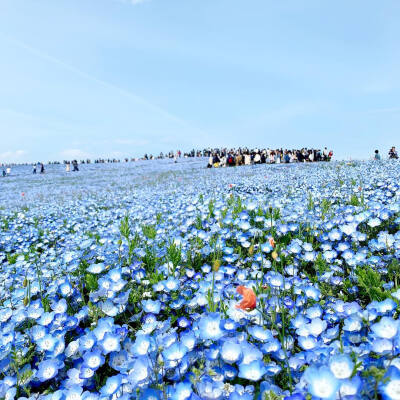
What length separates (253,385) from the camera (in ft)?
4.61

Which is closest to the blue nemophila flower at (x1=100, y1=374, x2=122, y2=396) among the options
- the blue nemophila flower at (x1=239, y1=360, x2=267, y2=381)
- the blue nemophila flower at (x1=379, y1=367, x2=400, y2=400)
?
the blue nemophila flower at (x1=239, y1=360, x2=267, y2=381)

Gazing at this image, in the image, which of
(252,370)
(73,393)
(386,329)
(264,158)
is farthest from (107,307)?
(264,158)

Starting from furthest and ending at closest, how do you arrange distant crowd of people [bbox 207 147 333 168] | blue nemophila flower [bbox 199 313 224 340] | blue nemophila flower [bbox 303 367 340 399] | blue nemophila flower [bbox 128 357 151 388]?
distant crowd of people [bbox 207 147 333 168]
blue nemophila flower [bbox 199 313 224 340]
blue nemophila flower [bbox 128 357 151 388]
blue nemophila flower [bbox 303 367 340 399]

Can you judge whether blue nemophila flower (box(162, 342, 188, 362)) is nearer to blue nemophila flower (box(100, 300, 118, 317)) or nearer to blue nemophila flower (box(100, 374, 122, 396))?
blue nemophila flower (box(100, 374, 122, 396))

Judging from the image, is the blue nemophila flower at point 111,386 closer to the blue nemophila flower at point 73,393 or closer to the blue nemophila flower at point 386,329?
A: the blue nemophila flower at point 73,393

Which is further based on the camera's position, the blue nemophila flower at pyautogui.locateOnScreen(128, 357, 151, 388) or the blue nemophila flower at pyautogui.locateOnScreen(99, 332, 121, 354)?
the blue nemophila flower at pyautogui.locateOnScreen(99, 332, 121, 354)

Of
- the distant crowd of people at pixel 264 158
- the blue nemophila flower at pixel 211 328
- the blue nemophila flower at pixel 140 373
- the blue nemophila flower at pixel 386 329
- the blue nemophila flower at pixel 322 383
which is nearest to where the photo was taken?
the blue nemophila flower at pixel 322 383

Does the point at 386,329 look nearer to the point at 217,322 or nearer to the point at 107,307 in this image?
the point at 217,322

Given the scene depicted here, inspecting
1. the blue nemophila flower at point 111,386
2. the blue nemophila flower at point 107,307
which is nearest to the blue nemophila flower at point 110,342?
the blue nemophila flower at point 111,386

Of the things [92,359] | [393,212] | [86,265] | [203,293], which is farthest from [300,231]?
[92,359]

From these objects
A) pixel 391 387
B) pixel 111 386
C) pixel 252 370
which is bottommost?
pixel 111 386

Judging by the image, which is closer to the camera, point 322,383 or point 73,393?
point 322,383

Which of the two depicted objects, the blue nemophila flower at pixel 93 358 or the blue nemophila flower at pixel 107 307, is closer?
the blue nemophila flower at pixel 93 358

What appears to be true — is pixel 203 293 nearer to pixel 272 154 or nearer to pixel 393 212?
pixel 393 212
